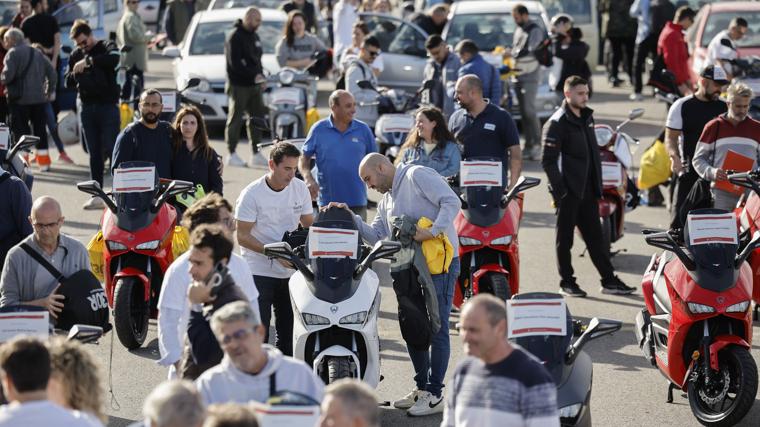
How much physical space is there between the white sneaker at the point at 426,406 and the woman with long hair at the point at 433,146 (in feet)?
7.76

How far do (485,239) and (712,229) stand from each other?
2174 millimetres

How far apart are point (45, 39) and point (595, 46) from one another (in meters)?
10.6

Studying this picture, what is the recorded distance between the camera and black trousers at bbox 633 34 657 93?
76.9ft

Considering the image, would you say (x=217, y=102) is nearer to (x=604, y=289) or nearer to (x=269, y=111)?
(x=269, y=111)

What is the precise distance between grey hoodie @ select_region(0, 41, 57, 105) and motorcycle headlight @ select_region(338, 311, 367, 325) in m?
9.51

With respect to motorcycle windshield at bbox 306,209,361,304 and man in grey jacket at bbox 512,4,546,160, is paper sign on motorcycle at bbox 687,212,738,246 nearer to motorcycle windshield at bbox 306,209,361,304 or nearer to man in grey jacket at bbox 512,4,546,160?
motorcycle windshield at bbox 306,209,361,304

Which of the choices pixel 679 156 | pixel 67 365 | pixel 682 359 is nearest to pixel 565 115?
pixel 679 156

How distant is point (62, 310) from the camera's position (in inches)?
324

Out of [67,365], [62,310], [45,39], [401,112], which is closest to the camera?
[67,365]

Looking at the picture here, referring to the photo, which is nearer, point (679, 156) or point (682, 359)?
point (682, 359)

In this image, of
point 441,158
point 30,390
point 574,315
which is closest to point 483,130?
point 441,158

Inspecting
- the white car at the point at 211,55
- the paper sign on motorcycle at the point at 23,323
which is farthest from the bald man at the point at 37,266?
the white car at the point at 211,55

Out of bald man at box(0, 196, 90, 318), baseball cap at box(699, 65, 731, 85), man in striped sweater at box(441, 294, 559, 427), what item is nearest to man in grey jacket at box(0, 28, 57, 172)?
baseball cap at box(699, 65, 731, 85)

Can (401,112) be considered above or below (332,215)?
below
